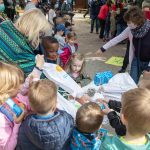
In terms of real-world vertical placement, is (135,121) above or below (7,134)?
above

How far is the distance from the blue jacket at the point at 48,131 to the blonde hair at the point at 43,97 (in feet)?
0.22

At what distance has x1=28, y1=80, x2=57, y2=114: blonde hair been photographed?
2008mm

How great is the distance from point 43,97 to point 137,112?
2.08 ft

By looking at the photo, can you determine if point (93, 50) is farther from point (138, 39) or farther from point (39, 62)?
point (39, 62)

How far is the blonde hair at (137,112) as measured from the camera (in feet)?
5.75

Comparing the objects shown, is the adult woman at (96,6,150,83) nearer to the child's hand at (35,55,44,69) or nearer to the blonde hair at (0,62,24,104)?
the child's hand at (35,55,44,69)

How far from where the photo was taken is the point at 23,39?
268cm

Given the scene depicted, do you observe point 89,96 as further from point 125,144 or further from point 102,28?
point 102,28

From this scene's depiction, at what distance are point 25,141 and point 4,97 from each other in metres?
0.35

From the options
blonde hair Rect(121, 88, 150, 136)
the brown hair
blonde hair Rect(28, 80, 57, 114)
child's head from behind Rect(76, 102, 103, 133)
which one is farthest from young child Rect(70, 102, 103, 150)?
the brown hair

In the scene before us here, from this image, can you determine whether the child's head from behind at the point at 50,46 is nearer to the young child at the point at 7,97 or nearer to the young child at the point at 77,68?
the young child at the point at 77,68

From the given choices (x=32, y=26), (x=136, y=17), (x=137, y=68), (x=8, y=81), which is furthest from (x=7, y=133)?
(x=137, y=68)

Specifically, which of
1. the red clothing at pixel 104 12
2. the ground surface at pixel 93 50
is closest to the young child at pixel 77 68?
the ground surface at pixel 93 50

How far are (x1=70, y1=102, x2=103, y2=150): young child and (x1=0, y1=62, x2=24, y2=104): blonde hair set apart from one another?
50 cm
